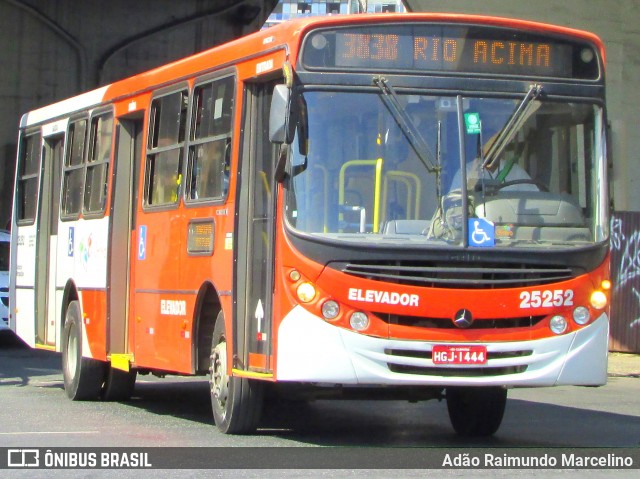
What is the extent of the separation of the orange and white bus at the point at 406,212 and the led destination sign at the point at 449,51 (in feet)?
0.04

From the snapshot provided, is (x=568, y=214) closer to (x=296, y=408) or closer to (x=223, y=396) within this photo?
(x=223, y=396)

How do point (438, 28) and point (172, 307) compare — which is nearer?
point (438, 28)

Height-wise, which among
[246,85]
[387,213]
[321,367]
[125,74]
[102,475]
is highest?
[125,74]

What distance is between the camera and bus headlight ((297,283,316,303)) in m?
9.14

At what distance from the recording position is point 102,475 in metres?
8.38

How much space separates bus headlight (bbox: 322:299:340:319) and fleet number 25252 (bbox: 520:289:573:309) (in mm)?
1279

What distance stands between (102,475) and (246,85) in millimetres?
3316

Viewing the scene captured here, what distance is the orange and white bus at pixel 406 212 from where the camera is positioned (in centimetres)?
910

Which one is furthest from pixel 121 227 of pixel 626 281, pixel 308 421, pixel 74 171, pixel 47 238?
pixel 626 281

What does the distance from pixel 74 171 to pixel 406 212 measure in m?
6.24

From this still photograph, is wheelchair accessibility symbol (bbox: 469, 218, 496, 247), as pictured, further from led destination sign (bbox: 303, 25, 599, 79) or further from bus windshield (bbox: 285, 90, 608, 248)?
led destination sign (bbox: 303, 25, 599, 79)

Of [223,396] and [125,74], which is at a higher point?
[125,74]

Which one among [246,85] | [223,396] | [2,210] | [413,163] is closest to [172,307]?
[223,396]

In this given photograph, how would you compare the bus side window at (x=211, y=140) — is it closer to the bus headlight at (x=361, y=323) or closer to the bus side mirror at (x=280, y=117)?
the bus side mirror at (x=280, y=117)
